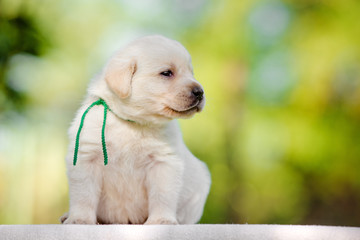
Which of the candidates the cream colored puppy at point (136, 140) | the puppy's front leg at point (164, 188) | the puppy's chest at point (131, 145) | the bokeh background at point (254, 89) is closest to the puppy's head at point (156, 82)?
the cream colored puppy at point (136, 140)

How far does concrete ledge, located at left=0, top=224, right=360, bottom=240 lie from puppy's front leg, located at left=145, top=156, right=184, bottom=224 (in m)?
0.53

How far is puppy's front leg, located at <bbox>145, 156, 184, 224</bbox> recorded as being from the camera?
2.26 metres

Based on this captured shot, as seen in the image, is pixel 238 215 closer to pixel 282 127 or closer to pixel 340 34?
pixel 282 127

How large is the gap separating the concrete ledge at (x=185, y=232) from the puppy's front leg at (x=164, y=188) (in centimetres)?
53

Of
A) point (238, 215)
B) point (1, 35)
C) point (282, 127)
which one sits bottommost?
point (238, 215)

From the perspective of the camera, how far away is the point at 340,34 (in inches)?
345

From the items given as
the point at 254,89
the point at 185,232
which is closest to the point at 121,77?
the point at 185,232

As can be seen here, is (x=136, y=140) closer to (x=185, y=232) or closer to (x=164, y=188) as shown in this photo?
(x=164, y=188)

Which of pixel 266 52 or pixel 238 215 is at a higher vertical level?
pixel 266 52

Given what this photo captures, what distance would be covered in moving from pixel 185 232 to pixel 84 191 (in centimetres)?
75

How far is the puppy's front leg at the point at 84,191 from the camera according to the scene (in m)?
2.20

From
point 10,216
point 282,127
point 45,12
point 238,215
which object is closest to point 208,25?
point 282,127

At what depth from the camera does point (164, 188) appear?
91.6 inches

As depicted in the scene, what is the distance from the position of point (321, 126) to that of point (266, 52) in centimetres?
175
